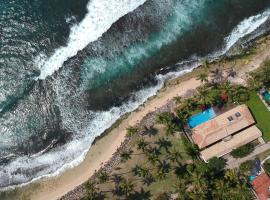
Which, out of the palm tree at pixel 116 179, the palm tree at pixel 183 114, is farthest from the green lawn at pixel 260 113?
the palm tree at pixel 116 179

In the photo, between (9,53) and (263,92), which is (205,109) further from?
(9,53)

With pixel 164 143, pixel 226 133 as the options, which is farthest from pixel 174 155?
pixel 226 133

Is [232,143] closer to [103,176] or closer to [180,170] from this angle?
[180,170]

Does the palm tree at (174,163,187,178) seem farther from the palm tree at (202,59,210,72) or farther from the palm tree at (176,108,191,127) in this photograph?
the palm tree at (202,59,210,72)

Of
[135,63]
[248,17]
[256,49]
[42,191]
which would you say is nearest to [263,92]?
[256,49]

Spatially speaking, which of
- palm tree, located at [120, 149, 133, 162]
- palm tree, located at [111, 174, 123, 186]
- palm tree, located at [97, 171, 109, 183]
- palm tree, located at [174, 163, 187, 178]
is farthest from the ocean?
palm tree, located at [174, 163, 187, 178]

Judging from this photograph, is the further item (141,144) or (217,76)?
(217,76)

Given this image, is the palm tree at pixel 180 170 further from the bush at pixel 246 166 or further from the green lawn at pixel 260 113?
the green lawn at pixel 260 113
